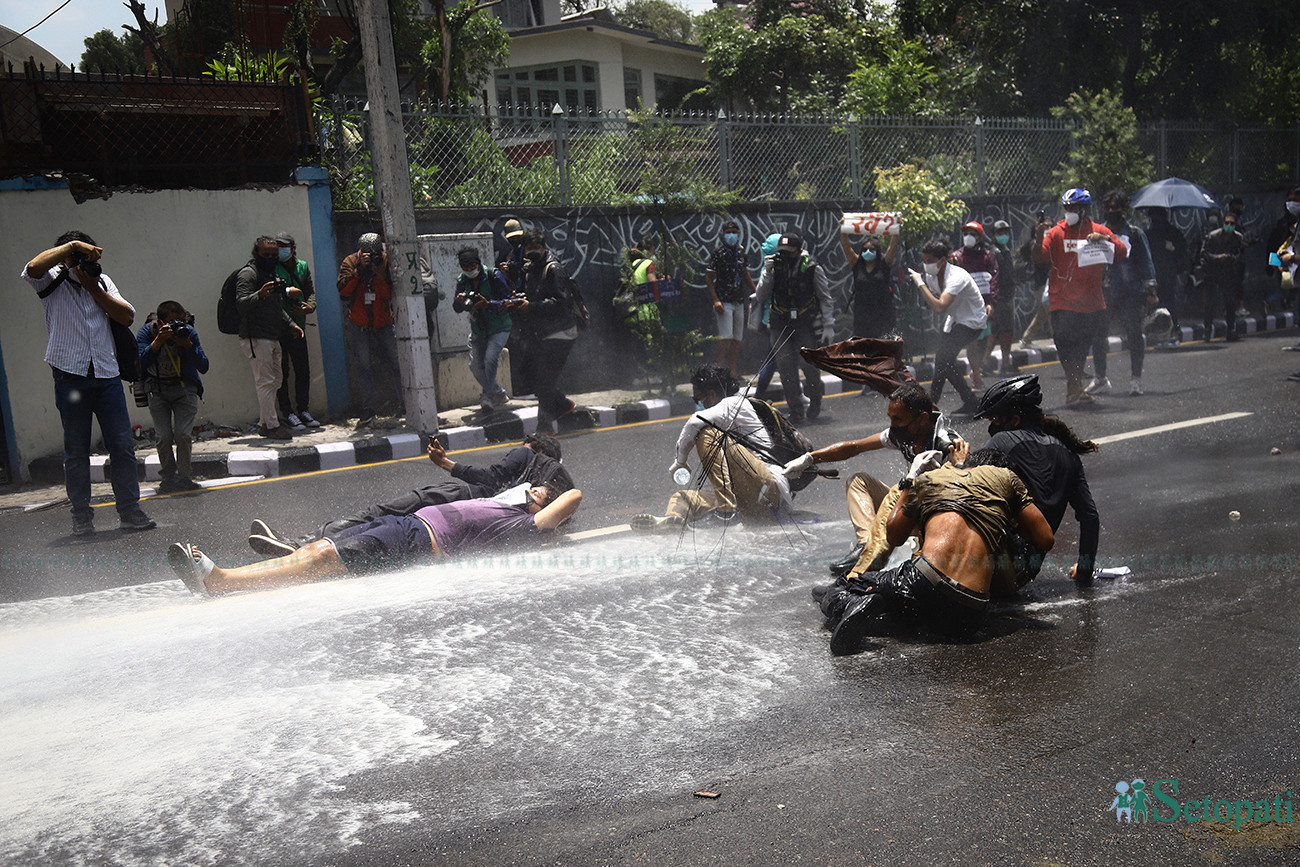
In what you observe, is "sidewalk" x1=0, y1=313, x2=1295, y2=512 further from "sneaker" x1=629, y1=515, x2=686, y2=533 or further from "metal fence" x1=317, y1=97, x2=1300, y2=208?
"sneaker" x1=629, y1=515, x2=686, y2=533

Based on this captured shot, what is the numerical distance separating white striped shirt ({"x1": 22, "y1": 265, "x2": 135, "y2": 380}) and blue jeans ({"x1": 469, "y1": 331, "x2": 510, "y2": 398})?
185 inches

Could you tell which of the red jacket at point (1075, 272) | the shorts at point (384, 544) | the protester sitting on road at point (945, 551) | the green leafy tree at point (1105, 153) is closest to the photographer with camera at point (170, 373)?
the shorts at point (384, 544)

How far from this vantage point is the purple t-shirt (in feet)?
20.8

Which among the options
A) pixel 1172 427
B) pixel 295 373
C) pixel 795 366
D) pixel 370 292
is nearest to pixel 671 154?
pixel 795 366

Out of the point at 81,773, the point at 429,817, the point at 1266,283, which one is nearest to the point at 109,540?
the point at 81,773

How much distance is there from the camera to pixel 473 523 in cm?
646

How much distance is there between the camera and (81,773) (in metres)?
3.81

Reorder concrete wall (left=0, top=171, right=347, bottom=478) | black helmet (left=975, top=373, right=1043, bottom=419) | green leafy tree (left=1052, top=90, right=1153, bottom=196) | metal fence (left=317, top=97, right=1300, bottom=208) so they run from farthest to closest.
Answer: green leafy tree (left=1052, top=90, right=1153, bottom=196)
metal fence (left=317, top=97, right=1300, bottom=208)
concrete wall (left=0, top=171, right=347, bottom=478)
black helmet (left=975, top=373, right=1043, bottom=419)

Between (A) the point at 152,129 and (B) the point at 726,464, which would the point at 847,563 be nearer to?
(B) the point at 726,464

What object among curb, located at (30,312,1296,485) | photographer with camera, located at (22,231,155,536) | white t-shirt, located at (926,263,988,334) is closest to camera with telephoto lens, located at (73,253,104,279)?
photographer with camera, located at (22,231,155,536)

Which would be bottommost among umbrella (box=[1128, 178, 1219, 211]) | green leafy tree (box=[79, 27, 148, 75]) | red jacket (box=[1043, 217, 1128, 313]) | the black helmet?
the black helmet

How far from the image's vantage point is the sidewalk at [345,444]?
9.48 m

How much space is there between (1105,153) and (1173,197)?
→ 8.41ft

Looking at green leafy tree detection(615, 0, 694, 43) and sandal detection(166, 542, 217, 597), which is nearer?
sandal detection(166, 542, 217, 597)
